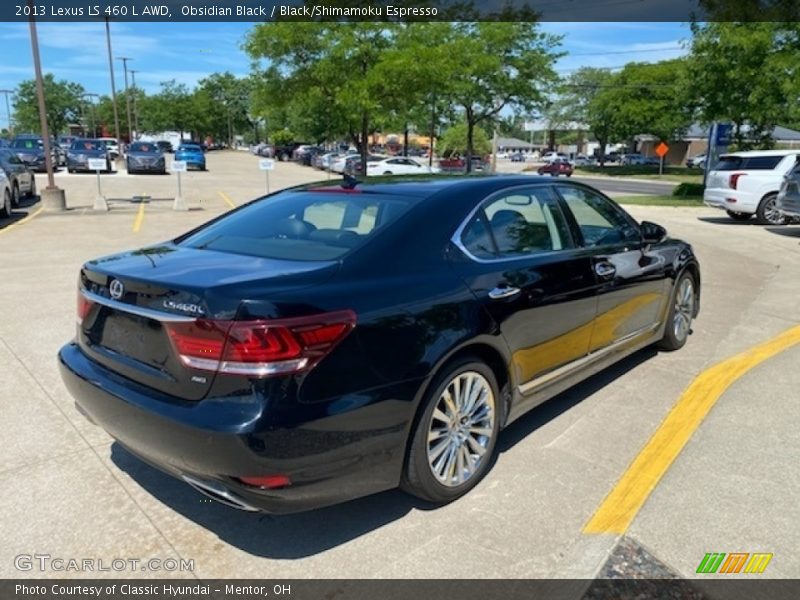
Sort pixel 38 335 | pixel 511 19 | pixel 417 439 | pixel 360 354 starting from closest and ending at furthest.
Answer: pixel 360 354 → pixel 417 439 → pixel 38 335 → pixel 511 19

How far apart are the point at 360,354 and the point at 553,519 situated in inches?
51.8

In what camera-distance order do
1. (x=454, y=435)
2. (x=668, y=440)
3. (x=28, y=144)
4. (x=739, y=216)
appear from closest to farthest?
1. (x=454, y=435)
2. (x=668, y=440)
3. (x=739, y=216)
4. (x=28, y=144)

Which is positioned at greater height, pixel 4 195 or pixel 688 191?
pixel 4 195

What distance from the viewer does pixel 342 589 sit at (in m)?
2.55

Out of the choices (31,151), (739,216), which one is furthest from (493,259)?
(31,151)

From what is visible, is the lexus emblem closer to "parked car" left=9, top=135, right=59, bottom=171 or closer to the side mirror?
the side mirror

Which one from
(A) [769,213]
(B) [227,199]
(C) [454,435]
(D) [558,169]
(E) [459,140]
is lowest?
(D) [558,169]

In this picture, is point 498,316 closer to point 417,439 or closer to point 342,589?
point 417,439

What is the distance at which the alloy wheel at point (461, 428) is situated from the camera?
3.05m

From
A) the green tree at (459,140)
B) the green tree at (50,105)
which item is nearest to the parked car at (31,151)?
the green tree at (459,140)

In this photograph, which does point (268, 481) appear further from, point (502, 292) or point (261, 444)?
point (502, 292)

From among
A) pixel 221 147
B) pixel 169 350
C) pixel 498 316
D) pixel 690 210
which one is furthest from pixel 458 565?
pixel 221 147

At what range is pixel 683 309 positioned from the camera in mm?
5648

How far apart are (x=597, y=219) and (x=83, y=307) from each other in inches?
132
